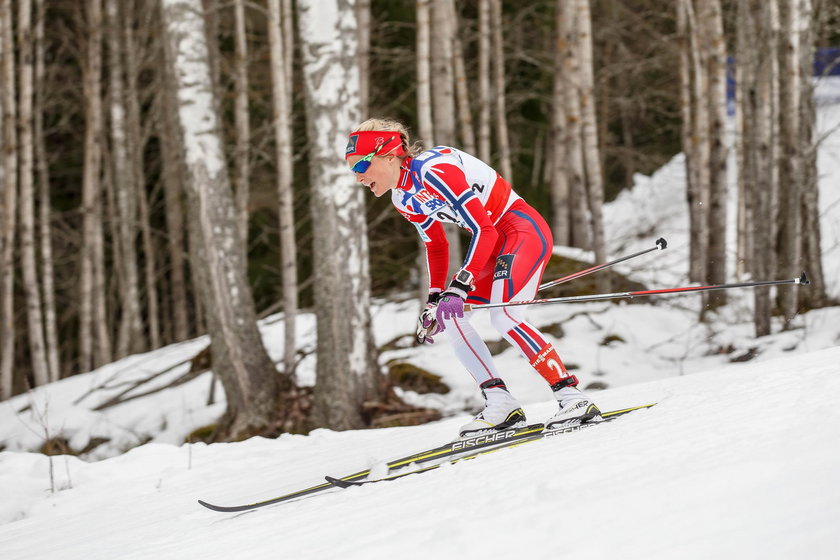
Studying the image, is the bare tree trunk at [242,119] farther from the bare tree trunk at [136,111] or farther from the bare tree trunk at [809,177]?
the bare tree trunk at [809,177]

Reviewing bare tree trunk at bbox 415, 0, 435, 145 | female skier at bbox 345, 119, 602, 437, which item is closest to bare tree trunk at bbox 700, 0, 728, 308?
bare tree trunk at bbox 415, 0, 435, 145

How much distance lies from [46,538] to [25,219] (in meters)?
8.22

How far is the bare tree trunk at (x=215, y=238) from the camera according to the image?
22.3 ft

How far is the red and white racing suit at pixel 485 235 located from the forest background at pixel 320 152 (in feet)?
8.15

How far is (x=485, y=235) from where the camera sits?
385 centimetres

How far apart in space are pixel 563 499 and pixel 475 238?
161 centimetres

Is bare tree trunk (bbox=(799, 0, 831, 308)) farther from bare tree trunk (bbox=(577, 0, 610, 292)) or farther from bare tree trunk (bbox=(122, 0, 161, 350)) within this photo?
bare tree trunk (bbox=(122, 0, 161, 350))

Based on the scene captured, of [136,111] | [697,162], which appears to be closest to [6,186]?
[136,111]

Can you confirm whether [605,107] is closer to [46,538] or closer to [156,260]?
[156,260]

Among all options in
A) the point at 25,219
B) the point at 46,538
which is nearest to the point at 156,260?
the point at 25,219

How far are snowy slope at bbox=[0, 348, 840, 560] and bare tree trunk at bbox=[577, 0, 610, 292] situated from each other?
3979 millimetres

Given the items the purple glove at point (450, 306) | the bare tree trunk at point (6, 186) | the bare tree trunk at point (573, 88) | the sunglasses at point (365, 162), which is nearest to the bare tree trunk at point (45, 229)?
the bare tree trunk at point (6, 186)

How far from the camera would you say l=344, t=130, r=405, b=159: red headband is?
4008 mm

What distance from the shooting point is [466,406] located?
7512mm
